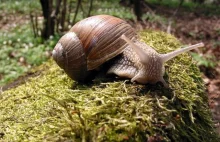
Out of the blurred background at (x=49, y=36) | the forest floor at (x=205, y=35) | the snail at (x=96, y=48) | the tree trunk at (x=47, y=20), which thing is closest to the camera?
the snail at (x=96, y=48)

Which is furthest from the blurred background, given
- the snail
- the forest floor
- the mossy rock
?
the snail

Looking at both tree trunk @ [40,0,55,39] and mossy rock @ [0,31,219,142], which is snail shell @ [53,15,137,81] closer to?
mossy rock @ [0,31,219,142]

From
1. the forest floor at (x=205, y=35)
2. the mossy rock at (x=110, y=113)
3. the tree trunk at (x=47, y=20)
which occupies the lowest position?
the forest floor at (x=205, y=35)

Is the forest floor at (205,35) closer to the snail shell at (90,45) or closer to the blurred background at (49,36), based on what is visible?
the blurred background at (49,36)

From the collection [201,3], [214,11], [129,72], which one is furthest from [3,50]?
[201,3]

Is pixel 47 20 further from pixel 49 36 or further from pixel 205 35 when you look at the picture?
pixel 205 35

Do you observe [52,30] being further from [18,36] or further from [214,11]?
[214,11]

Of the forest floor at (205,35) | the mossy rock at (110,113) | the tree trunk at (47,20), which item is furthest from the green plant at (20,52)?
the mossy rock at (110,113)
